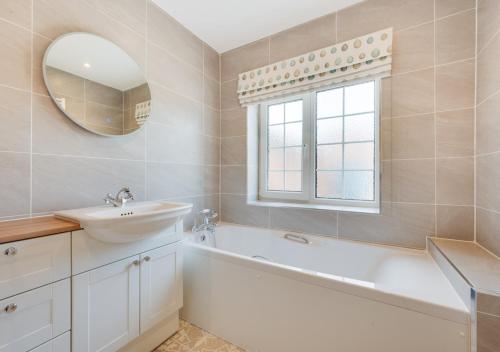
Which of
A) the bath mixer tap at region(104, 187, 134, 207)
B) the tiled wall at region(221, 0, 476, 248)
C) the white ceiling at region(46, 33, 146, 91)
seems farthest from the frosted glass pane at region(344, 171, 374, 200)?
the white ceiling at region(46, 33, 146, 91)

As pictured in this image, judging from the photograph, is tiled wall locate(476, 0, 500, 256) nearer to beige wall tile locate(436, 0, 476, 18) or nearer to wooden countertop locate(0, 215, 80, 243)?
beige wall tile locate(436, 0, 476, 18)

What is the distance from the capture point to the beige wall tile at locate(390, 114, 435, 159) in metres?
1.49

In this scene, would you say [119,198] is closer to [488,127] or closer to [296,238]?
[296,238]

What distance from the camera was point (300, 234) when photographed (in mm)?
1947

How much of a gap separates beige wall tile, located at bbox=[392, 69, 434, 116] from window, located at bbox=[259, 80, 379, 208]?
0.71 feet

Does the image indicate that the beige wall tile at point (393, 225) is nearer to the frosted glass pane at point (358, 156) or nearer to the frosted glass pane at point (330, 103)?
the frosted glass pane at point (358, 156)

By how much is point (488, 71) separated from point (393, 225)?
1081 mm

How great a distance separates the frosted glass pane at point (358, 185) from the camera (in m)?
1.86

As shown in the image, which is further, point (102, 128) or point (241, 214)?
point (241, 214)

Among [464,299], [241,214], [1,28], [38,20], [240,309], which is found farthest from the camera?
[241,214]

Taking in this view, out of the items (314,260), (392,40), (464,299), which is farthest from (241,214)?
(392,40)

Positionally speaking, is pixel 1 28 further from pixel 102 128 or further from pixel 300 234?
pixel 300 234

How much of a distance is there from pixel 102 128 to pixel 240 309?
4.88 ft

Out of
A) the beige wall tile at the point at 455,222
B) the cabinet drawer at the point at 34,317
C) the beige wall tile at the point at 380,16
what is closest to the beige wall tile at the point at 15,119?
the cabinet drawer at the point at 34,317
